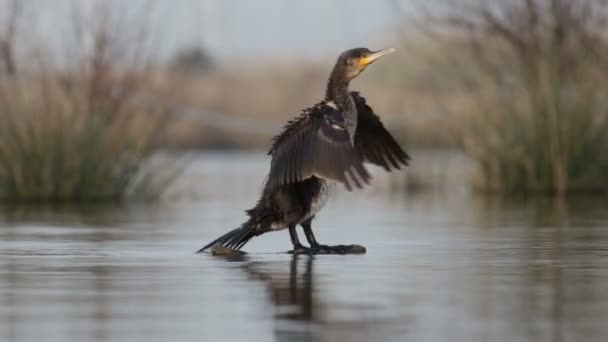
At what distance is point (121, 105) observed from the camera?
19141mm

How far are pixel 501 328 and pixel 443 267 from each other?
3091 mm

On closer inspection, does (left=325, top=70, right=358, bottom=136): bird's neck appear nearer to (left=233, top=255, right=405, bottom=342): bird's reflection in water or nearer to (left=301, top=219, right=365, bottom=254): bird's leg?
(left=301, top=219, right=365, bottom=254): bird's leg

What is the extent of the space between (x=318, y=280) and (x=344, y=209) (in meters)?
8.91

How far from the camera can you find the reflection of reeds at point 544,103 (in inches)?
750

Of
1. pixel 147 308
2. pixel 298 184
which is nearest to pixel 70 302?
pixel 147 308

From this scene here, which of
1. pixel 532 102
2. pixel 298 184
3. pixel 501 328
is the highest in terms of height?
pixel 532 102

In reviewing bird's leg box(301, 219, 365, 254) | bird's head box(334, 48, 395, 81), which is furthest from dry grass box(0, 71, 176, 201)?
bird's leg box(301, 219, 365, 254)

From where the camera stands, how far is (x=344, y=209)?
1778 cm

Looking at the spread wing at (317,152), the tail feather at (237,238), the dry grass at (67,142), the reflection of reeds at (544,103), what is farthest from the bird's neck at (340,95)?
the reflection of reeds at (544,103)

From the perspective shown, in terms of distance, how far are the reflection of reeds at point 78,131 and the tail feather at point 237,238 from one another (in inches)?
289

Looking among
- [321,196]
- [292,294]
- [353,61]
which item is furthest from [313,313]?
[353,61]

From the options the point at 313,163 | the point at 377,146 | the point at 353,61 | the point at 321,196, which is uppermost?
the point at 353,61

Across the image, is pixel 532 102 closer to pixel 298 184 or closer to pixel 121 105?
pixel 121 105

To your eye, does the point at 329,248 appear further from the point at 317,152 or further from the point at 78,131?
the point at 78,131
